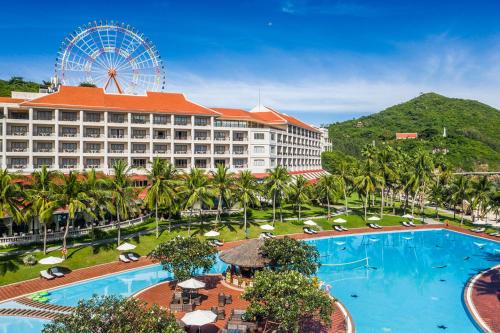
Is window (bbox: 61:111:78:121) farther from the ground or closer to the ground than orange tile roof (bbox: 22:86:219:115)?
closer to the ground

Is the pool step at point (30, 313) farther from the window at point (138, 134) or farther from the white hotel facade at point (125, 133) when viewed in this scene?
the window at point (138, 134)

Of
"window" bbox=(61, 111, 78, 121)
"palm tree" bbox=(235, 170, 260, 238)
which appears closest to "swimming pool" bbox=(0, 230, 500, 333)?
"palm tree" bbox=(235, 170, 260, 238)

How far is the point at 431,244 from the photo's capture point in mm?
53938

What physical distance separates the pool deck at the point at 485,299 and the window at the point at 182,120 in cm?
5522

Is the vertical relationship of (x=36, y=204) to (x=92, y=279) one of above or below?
above

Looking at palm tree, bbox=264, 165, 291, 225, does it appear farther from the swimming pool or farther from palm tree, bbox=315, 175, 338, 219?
the swimming pool

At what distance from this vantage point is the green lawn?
36438 mm

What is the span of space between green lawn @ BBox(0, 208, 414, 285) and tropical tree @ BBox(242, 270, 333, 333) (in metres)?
25.1

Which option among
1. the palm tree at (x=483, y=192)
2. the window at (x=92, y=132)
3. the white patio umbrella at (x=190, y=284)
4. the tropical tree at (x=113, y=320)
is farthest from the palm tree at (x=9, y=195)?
the palm tree at (x=483, y=192)

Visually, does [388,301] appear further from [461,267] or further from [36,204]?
[36,204]

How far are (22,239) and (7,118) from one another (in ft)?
99.0

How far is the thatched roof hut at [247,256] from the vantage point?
33.0m

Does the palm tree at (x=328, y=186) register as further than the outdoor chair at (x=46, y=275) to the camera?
Yes

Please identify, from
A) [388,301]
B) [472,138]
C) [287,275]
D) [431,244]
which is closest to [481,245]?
[431,244]
